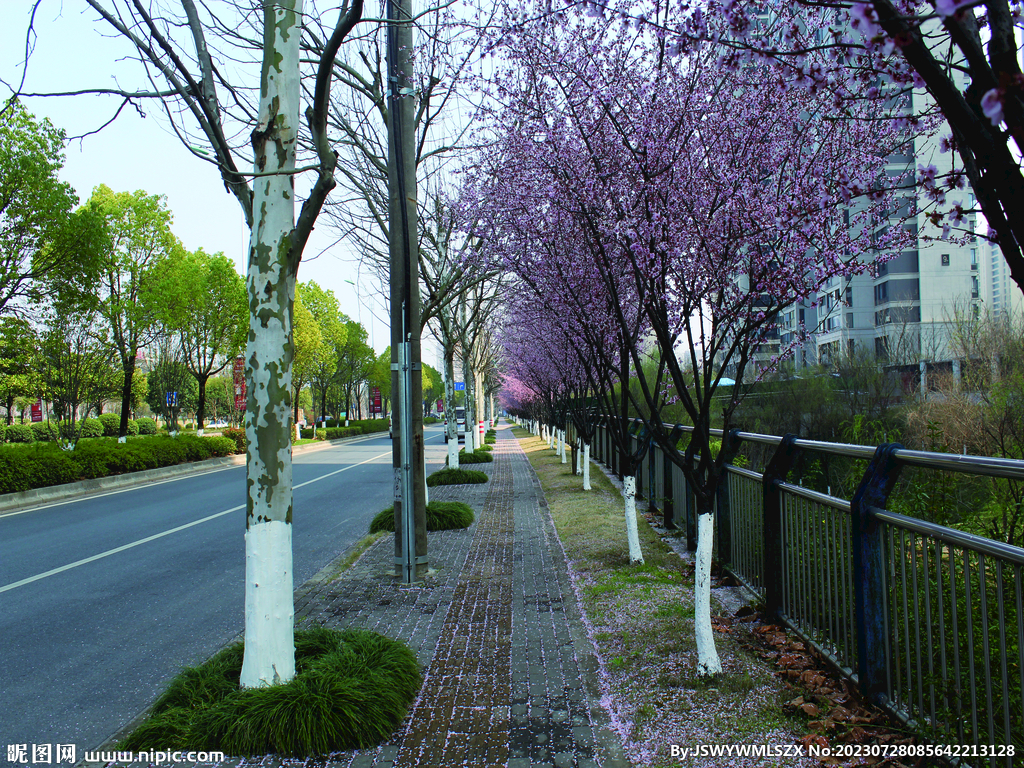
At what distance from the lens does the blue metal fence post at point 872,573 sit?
11.1 feet

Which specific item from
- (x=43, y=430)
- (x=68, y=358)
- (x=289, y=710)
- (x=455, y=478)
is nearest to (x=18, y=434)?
(x=43, y=430)

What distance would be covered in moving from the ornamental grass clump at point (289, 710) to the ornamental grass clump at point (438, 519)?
579 centimetres

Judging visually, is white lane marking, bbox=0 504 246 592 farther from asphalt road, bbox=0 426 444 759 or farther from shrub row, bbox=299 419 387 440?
shrub row, bbox=299 419 387 440

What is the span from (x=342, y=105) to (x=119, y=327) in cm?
1985

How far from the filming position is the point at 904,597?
311cm

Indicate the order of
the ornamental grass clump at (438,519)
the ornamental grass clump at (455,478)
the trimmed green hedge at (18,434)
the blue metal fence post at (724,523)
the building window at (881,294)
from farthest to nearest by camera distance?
the building window at (881,294) < the trimmed green hedge at (18,434) < the ornamental grass clump at (455,478) < the ornamental grass clump at (438,519) < the blue metal fence post at (724,523)

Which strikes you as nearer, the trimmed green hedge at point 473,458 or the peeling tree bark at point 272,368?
the peeling tree bark at point 272,368

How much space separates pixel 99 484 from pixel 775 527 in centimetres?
1826

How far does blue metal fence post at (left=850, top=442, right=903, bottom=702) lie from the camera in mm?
3387

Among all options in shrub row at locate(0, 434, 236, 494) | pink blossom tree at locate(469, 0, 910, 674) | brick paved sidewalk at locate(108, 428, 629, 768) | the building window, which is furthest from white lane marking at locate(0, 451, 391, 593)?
the building window

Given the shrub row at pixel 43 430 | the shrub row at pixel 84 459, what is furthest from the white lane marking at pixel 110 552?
the shrub row at pixel 43 430

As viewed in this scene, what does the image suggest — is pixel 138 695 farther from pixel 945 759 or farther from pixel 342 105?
pixel 342 105

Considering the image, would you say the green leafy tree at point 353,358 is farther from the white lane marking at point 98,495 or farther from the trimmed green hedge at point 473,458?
the white lane marking at point 98,495

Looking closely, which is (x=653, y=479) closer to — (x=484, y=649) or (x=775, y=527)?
(x=775, y=527)
